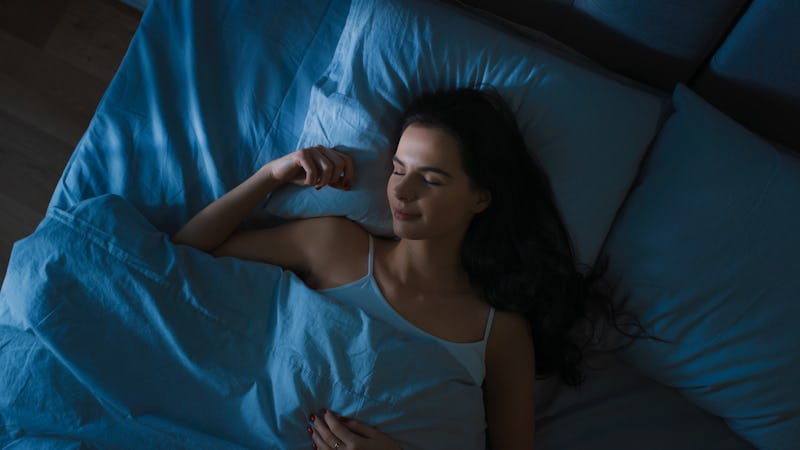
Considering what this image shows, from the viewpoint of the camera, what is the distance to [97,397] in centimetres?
115

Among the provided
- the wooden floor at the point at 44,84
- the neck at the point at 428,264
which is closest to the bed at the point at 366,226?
the neck at the point at 428,264

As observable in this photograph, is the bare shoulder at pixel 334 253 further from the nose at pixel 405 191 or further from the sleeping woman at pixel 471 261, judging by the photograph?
the nose at pixel 405 191

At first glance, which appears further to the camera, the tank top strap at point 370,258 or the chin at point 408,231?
the tank top strap at point 370,258

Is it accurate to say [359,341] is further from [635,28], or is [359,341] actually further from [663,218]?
[635,28]

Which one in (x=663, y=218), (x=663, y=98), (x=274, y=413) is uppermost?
(x=663, y=98)

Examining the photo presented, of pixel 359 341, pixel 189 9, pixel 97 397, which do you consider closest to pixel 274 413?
pixel 359 341

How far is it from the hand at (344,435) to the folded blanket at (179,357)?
2 centimetres

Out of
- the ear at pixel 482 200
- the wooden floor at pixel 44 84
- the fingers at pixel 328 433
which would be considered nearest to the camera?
the fingers at pixel 328 433

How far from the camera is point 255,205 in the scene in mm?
1344

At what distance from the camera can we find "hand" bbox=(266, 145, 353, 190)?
4.14ft

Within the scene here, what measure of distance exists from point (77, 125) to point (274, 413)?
4.64 ft

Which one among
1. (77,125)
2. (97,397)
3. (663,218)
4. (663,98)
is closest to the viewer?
(97,397)

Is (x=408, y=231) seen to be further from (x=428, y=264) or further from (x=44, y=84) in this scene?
(x=44, y=84)

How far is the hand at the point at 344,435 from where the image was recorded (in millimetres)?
1138
